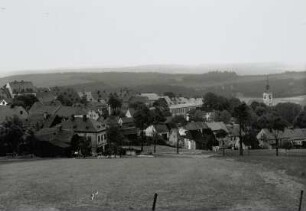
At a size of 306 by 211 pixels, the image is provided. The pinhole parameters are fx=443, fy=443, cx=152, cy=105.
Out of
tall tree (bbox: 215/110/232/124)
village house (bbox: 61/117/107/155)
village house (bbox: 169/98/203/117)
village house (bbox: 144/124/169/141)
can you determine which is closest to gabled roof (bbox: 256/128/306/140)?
tall tree (bbox: 215/110/232/124)

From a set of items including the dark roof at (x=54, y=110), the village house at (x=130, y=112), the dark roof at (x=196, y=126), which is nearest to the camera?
the village house at (x=130, y=112)

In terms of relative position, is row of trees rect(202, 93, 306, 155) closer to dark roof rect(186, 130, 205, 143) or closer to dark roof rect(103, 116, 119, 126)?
dark roof rect(186, 130, 205, 143)

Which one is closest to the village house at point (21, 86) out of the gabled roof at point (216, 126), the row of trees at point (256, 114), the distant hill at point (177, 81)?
the distant hill at point (177, 81)

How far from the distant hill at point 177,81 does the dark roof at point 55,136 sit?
8.91 ft

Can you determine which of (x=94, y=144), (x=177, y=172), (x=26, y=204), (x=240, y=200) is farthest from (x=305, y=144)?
(x=26, y=204)

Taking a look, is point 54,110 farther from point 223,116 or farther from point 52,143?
point 223,116

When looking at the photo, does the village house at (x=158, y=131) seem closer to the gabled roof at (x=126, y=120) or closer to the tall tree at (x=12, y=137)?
the gabled roof at (x=126, y=120)

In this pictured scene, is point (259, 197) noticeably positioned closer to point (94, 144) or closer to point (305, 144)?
point (94, 144)

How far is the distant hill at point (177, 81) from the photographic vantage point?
10.5 metres

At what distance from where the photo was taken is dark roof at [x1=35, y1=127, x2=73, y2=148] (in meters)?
14.2

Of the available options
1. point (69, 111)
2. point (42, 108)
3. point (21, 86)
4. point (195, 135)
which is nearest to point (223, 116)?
point (195, 135)

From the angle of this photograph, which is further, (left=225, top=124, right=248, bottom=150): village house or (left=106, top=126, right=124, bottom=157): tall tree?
(left=225, top=124, right=248, bottom=150): village house

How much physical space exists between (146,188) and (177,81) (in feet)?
9.81

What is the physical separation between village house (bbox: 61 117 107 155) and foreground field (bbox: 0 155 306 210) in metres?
5.19
